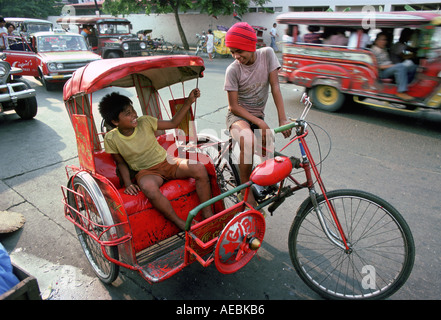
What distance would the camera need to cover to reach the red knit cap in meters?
2.47

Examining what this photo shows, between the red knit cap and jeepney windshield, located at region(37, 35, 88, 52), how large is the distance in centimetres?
939

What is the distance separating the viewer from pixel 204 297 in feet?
7.68

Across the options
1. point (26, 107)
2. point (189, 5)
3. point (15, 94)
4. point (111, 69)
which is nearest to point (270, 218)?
point (111, 69)

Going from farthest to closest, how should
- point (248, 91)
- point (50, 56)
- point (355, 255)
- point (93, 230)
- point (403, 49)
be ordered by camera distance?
1. point (50, 56)
2. point (403, 49)
3. point (248, 91)
4. point (355, 255)
5. point (93, 230)

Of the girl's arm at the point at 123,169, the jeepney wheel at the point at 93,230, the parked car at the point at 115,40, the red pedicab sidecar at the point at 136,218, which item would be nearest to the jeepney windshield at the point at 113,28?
the parked car at the point at 115,40

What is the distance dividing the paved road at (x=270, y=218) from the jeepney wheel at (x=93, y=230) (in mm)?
106

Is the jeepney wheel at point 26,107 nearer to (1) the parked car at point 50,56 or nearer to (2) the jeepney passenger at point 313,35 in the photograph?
(1) the parked car at point 50,56

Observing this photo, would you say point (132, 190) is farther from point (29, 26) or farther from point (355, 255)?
point (29, 26)

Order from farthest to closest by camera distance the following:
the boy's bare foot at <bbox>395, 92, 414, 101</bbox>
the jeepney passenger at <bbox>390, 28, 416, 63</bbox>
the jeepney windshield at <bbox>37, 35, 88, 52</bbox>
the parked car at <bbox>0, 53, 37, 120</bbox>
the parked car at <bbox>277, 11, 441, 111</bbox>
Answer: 1. the jeepney windshield at <bbox>37, 35, 88, 52</bbox>
2. the parked car at <bbox>0, 53, 37, 120</bbox>
3. the jeepney passenger at <bbox>390, 28, 416, 63</bbox>
4. the boy's bare foot at <bbox>395, 92, 414, 101</bbox>
5. the parked car at <bbox>277, 11, 441, 111</bbox>

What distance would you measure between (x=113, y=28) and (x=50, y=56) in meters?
7.71

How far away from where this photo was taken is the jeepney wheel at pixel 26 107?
6434 millimetres

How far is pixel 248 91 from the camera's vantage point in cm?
285

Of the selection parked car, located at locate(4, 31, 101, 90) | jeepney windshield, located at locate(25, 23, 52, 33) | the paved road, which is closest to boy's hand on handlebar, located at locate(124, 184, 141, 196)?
the paved road

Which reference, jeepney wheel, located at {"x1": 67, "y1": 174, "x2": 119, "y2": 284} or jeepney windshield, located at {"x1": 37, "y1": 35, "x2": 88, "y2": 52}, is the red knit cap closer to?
jeepney wheel, located at {"x1": 67, "y1": 174, "x2": 119, "y2": 284}
